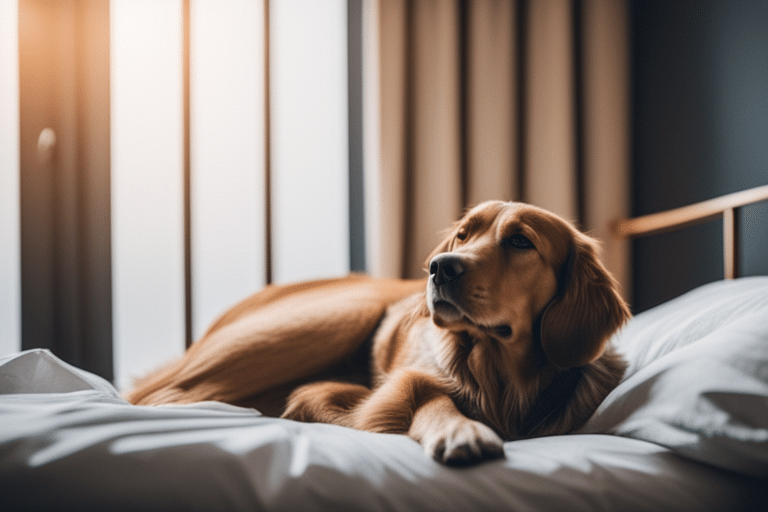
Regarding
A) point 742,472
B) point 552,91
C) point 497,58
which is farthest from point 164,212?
point 742,472

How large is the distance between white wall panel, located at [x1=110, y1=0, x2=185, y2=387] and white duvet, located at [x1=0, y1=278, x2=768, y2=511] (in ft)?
5.57

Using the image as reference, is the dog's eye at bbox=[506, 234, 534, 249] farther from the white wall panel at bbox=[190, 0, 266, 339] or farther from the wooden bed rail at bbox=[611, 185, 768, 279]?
the white wall panel at bbox=[190, 0, 266, 339]

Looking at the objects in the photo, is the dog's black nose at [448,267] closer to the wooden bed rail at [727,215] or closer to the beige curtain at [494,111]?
the wooden bed rail at [727,215]

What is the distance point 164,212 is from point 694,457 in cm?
243

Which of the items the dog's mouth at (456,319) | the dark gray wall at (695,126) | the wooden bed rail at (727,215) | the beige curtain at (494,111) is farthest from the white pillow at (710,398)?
the beige curtain at (494,111)

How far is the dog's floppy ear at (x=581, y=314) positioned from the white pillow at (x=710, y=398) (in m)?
0.11

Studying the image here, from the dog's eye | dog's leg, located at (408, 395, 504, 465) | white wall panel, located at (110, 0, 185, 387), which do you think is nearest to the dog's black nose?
the dog's eye

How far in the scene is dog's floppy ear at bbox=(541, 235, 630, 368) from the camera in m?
1.03

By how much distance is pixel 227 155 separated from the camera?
104 inches

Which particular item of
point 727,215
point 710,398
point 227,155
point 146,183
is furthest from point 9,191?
point 727,215

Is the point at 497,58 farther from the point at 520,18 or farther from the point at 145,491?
the point at 145,491

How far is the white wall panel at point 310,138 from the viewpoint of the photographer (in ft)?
8.88

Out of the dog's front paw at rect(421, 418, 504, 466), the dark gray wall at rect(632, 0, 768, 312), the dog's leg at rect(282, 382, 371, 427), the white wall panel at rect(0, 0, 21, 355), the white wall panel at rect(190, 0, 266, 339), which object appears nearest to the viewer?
the dog's front paw at rect(421, 418, 504, 466)

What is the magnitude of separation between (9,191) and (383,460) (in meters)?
2.32
